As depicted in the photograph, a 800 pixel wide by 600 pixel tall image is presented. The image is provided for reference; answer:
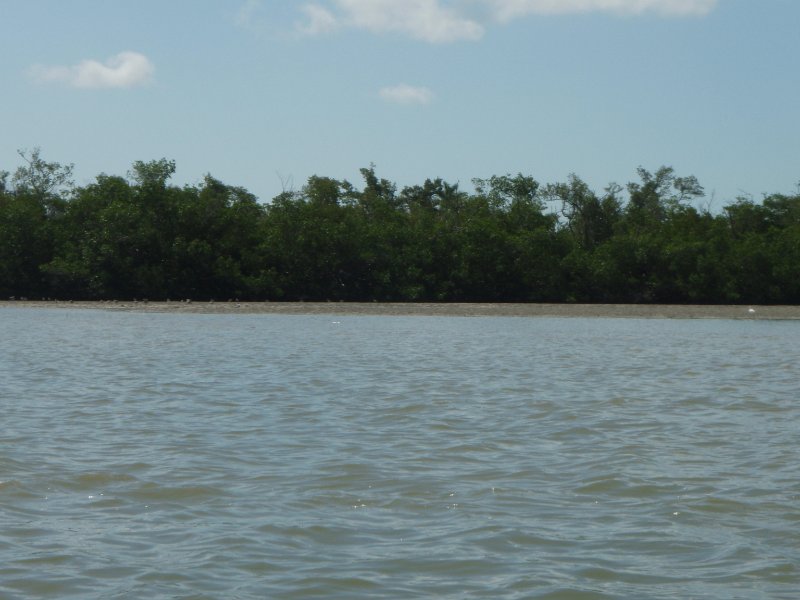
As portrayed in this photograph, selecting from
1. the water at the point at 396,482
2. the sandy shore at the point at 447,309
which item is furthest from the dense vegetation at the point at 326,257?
the water at the point at 396,482

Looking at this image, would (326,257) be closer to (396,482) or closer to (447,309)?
(447,309)

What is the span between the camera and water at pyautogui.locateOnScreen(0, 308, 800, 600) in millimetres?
5574

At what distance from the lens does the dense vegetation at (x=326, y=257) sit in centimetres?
5162

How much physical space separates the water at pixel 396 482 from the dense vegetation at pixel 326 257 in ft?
115

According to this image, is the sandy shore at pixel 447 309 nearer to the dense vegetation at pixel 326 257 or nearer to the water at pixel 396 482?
the dense vegetation at pixel 326 257

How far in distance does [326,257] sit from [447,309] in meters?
10.4

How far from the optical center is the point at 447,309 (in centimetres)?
4450

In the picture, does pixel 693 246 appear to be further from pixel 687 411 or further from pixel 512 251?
pixel 687 411

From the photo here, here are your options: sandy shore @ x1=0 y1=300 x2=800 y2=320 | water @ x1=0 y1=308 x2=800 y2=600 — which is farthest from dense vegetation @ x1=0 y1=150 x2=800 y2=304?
water @ x1=0 y1=308 x2=800 y2=600

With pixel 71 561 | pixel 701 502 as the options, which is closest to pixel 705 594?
pixel 701 502

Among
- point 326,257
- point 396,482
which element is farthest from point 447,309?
point 396,482

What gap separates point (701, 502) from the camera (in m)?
7.27

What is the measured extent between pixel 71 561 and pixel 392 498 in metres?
2.35

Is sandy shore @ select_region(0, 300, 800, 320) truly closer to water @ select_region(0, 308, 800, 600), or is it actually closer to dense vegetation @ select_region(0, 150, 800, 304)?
dense vegetation @ select_region(0, 150, 800, 304)
